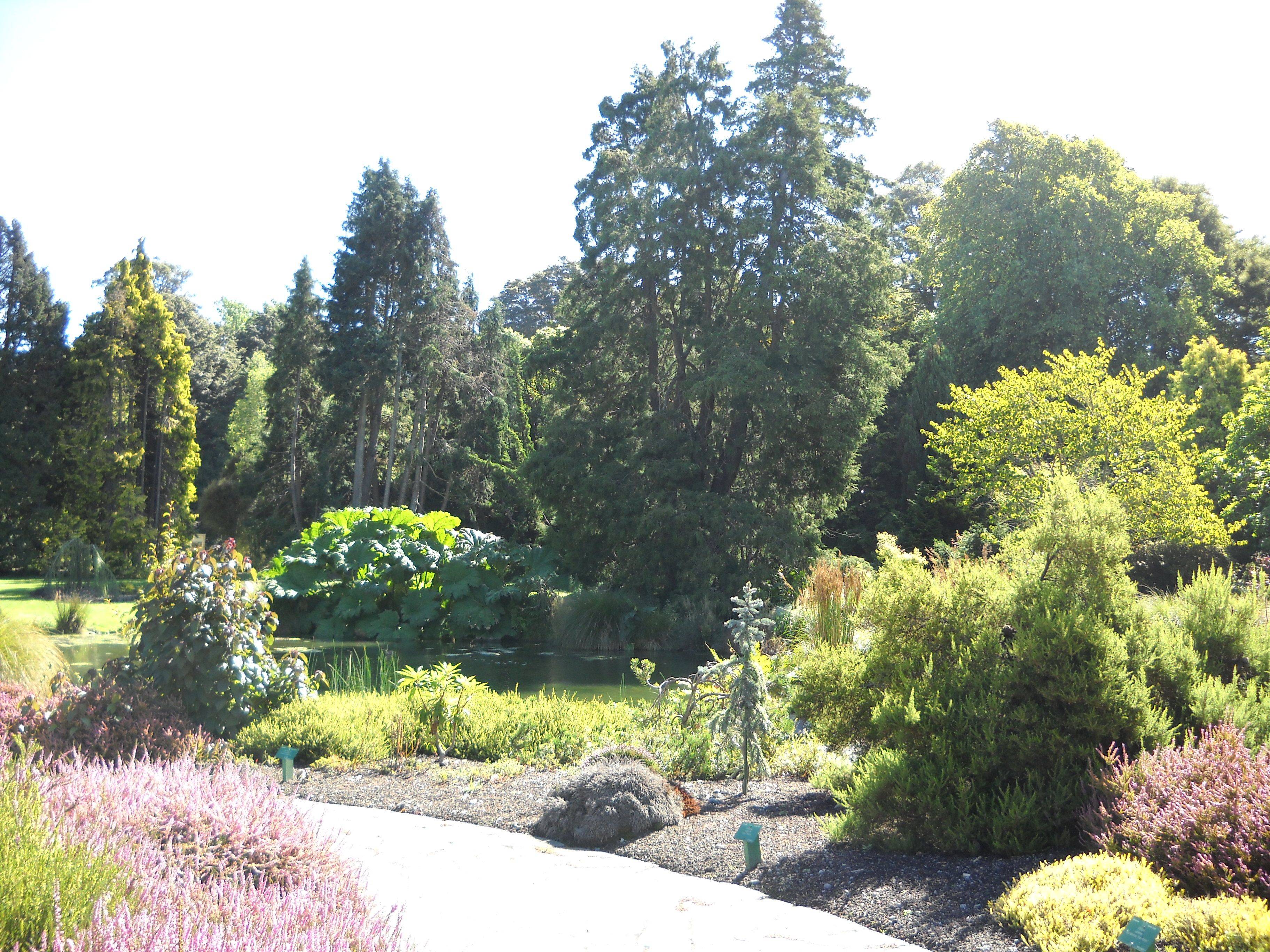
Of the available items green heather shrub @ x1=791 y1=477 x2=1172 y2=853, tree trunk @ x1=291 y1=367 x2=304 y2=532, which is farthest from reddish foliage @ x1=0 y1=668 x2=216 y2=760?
tree trunk @ x1=291 y1=367 x2=304 y2=532

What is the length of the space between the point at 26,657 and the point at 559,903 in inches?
272

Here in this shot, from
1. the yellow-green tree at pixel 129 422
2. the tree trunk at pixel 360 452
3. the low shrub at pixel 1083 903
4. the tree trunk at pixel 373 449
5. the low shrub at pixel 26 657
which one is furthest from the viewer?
the tree trunk at pixel 373 449

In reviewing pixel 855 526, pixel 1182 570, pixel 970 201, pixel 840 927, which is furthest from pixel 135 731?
pixel 970 201

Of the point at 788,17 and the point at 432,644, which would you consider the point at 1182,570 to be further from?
the point at 788,17

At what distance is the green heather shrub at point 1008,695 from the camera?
3.77 m

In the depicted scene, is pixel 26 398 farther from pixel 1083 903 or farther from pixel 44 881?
pixel 1083 903

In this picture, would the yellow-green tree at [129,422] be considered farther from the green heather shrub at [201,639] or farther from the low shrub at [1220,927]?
the low shrub at [1220,927]

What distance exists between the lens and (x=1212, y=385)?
67.2ft

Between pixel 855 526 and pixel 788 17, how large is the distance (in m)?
12.6

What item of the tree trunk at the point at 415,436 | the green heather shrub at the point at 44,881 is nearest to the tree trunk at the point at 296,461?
the tree trunk at the point at 415,436

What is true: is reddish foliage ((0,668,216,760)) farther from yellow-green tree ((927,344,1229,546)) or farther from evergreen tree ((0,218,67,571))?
evergreen tree ((0,218,67,571))

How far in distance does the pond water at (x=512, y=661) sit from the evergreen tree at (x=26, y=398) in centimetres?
1494

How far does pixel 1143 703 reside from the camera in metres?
3.77

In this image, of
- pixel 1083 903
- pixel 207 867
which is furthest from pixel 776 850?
pixel 207 867
